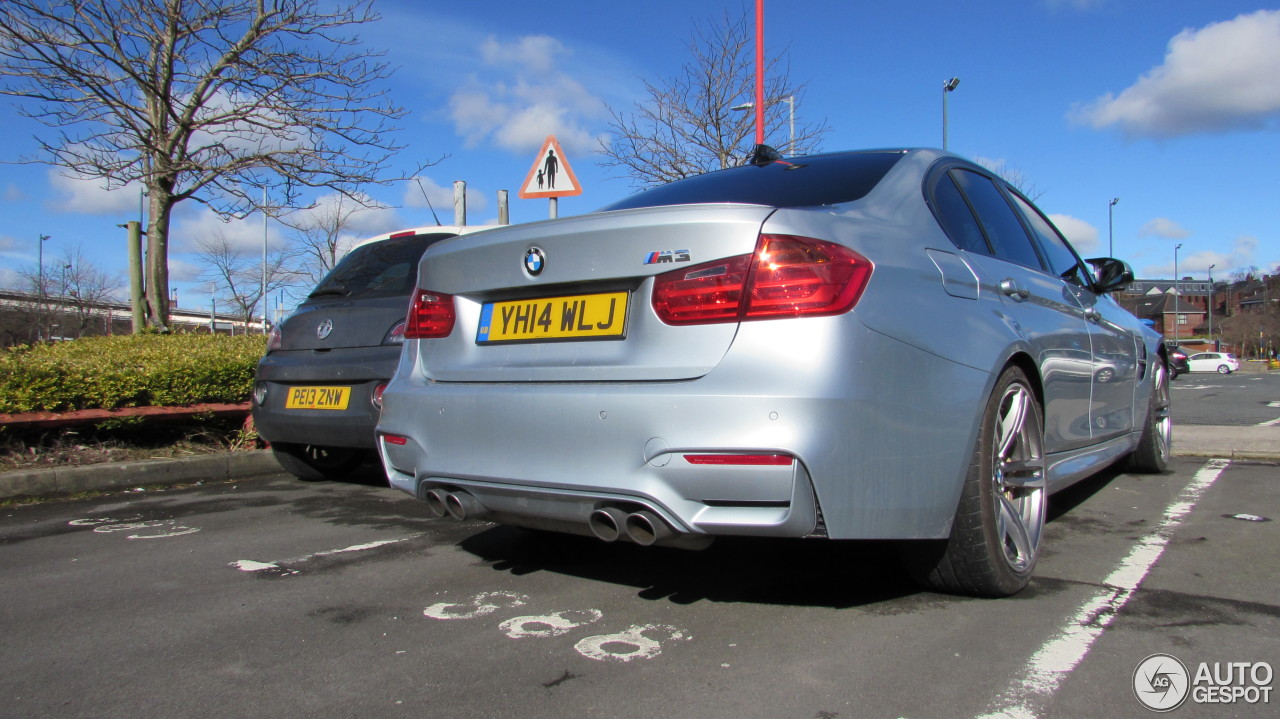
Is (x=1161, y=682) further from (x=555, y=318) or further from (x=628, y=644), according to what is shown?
(x=555, y=318)

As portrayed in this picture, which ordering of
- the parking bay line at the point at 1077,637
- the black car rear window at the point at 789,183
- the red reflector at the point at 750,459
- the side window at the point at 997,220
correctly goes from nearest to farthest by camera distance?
the parking bay line at the point at 1077,637
the red reflector at the point at 750,459
the black car rear window at the point at 789,183
the side window at the point at 997,220

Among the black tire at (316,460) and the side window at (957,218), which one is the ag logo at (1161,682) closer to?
the side window at (957,218)

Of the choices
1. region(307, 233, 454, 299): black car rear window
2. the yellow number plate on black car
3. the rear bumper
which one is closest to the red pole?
region(307, 233, 454, 299): black car rear window

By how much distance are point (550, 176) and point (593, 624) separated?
230 inches

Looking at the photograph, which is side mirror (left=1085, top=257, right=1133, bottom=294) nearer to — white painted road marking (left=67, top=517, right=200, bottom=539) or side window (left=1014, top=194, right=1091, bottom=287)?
side window (left=1014, top=194, right=1091, bottom=287)

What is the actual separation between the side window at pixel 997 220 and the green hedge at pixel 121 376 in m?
5.03

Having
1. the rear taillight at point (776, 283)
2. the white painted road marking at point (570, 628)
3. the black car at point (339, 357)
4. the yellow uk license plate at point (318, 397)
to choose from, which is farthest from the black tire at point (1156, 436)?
the yellow uk license plate at point (318, 397)

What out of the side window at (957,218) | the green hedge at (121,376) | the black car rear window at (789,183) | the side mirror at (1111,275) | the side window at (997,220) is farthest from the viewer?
the green hedge at (121,376)

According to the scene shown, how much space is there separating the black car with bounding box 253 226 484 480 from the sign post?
2362 mm

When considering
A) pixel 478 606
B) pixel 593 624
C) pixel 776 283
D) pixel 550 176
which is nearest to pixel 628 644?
pixel 593 624

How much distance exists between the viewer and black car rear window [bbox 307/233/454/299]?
A: 16.8 feet

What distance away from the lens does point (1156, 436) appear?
5.43 meters

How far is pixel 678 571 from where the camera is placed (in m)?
3.28

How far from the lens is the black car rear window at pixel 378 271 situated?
5.11 metres
